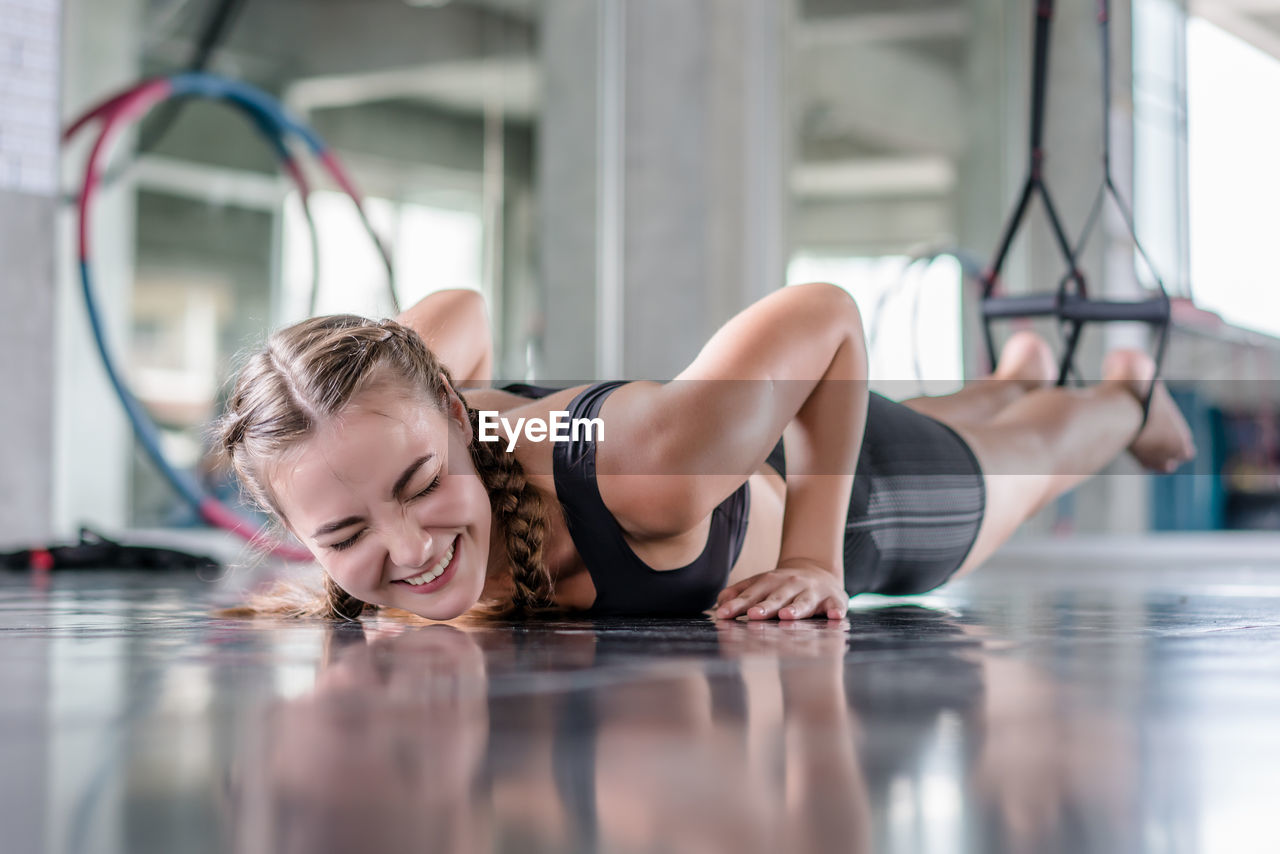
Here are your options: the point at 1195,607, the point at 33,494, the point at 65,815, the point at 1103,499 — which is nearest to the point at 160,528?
the point at 33,494

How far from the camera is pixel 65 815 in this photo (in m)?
0.58

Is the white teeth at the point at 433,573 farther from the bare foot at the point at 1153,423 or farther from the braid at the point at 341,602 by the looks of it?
the bare foot at the point at 1153,423

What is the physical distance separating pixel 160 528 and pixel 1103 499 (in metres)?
3.81

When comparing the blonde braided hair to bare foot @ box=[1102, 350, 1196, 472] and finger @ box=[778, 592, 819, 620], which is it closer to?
finger @ box=[778, 592, 819, 620]

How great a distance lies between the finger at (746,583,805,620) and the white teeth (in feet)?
1.26

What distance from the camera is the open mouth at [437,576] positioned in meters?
1.38

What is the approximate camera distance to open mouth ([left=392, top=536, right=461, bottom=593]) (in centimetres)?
138

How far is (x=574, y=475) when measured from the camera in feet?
4.84

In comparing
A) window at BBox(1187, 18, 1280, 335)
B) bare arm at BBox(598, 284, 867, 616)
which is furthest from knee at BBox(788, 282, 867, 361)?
window at BBox(1187, 18, 1280, 335)

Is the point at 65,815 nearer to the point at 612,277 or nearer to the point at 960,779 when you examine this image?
the point at 960,779

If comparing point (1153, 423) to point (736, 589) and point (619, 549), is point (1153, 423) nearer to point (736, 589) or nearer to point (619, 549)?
point (736, 589)

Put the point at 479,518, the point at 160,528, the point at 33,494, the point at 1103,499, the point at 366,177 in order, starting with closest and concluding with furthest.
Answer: the point at 479,518, the point at 33,494, the point at 1103,499, the point at 160,528, the point at 366,177

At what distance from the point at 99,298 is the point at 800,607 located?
3.86 m

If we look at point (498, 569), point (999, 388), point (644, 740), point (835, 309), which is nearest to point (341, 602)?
point (498, 569)
